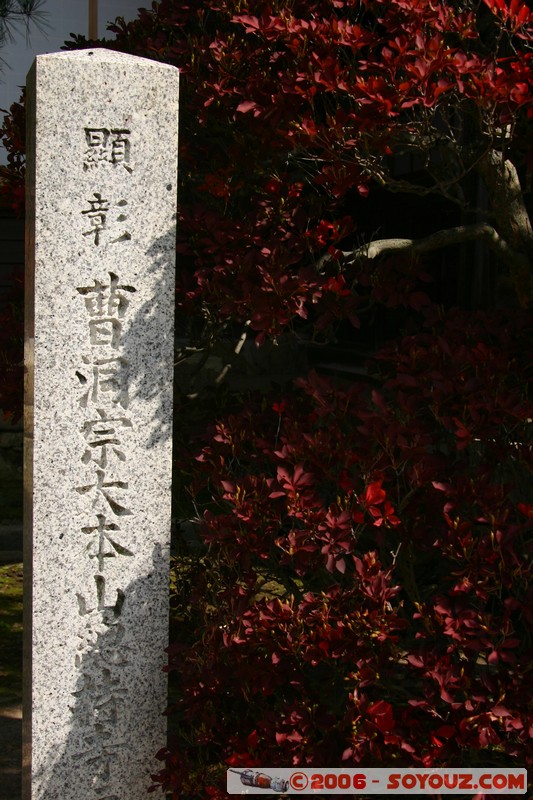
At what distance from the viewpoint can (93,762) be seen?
2.98 m

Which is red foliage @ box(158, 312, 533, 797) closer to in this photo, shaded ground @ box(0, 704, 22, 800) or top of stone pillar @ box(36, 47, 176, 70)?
shaded ground @ box(0, 704, 22, 800)

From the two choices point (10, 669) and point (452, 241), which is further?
point (10, 669)

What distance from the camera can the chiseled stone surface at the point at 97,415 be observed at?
278cm

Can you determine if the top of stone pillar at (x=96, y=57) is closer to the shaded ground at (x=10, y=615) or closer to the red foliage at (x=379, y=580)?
the red foliage at (x=379, y=580)

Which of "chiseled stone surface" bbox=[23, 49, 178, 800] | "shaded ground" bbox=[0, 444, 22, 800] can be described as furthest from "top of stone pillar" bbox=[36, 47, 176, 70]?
"shaded ground" bbox=[0, 444, 22, 800]

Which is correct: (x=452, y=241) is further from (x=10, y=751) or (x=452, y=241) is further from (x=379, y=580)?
(x=10, y=751)

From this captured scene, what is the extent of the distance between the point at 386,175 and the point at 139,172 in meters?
0.83

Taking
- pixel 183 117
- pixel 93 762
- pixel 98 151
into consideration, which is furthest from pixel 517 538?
pixel 183 117

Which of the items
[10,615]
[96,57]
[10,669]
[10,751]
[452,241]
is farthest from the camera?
[10,615]

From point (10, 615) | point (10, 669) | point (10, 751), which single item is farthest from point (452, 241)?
point (10, 615)

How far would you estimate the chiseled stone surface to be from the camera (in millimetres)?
2777

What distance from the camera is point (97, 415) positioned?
286 centimetres

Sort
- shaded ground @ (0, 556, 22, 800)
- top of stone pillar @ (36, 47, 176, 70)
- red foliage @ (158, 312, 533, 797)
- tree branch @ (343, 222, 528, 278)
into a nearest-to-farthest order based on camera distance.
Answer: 1. red foliage @ (158, 312, 533, 797)
2. top of stone pillar @ (36, 47, 176, 70)
3. tree branch @ (343, 222, 528, 278)
4. shaded ground @ (0, 556, 22, 800)

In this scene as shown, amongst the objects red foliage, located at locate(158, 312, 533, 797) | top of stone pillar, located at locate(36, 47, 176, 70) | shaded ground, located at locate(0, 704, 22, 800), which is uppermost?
top of stone pillar, located at locate(36, 47, 176, 70)
